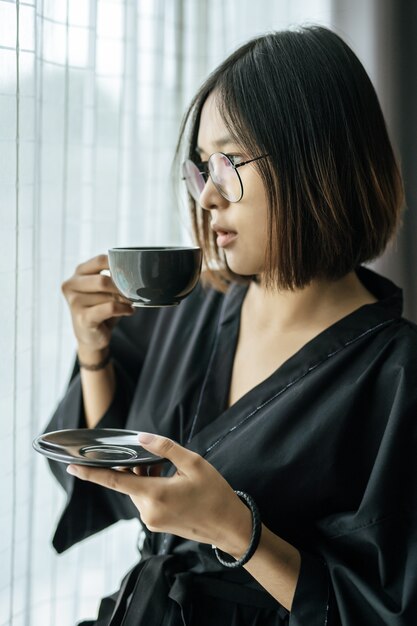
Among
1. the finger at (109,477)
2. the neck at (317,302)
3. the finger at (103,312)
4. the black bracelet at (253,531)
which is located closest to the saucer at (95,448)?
the finger at (109,477)

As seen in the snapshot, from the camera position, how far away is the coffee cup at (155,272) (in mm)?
1047

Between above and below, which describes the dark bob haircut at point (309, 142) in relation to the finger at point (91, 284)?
above

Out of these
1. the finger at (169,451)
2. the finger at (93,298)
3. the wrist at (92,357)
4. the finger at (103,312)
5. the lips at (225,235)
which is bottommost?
the finger at (169,451)

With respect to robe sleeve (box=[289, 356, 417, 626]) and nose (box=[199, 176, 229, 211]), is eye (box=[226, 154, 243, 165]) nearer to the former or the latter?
nose (box=[199, 176, 229, 211])

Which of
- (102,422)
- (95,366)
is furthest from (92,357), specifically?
(102,422)

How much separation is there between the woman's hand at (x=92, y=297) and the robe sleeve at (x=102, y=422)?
168 millimetres

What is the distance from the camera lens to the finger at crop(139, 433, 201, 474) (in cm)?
90

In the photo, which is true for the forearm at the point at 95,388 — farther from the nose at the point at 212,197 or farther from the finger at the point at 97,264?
the nose at the point at 212,197

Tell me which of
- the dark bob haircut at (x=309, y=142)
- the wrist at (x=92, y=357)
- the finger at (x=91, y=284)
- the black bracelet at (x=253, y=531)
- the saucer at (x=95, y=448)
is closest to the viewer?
the saucer at (x=95, y=448)

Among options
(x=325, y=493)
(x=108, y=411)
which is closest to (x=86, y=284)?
(x=108, y=411)

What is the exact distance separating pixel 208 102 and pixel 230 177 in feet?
0.51

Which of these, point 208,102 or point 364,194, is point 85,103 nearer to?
point 208,102

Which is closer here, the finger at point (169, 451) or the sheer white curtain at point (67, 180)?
the finger at point (169, 451)

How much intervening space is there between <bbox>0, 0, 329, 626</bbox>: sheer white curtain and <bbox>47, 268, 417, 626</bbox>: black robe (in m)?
0.25
